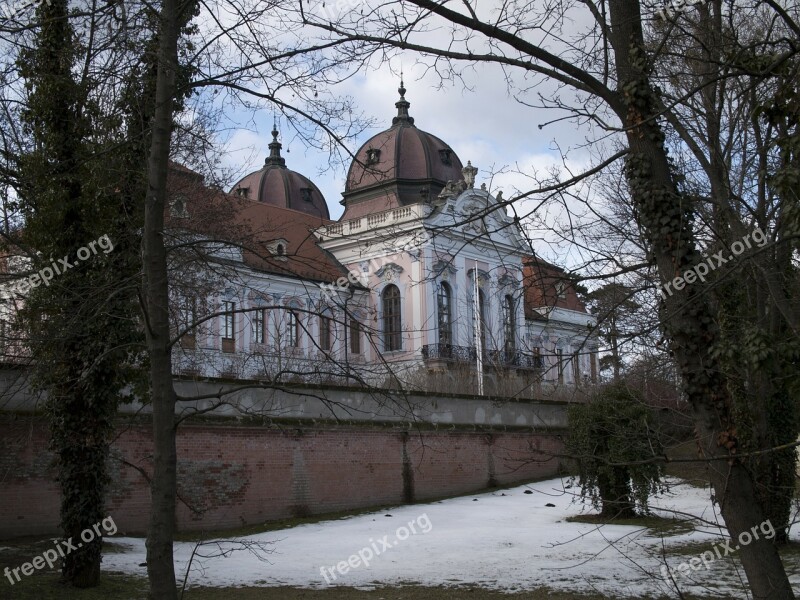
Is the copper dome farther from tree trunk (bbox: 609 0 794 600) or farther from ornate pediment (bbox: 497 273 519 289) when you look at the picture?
tree trunk (bbox: 609 0 794 600)

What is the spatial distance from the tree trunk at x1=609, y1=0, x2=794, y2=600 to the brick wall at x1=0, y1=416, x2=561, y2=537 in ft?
18.4

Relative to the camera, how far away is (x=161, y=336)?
601 centimetres

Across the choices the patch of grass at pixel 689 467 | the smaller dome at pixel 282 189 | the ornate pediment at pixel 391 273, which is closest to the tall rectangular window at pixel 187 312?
the patch of grass at pixel 689 467

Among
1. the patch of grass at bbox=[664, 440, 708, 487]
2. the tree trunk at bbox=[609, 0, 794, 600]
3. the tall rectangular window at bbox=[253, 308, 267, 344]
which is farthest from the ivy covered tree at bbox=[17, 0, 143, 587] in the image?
the tall rectangular window at bbox=[253, 308, 267, 344]

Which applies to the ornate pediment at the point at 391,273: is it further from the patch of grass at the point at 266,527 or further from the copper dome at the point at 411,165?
the patch of grass at the point at 266,527

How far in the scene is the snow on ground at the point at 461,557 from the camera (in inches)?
419

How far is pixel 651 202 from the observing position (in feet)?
21.2

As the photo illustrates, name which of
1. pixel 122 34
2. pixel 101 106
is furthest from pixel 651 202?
pixel 101 106

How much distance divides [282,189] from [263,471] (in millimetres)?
31379

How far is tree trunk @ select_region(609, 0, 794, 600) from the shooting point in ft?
19.5

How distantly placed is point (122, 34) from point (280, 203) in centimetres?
4004

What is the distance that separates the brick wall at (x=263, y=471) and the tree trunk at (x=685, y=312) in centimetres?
562

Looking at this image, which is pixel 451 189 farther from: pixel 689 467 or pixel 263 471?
pixel 689 467

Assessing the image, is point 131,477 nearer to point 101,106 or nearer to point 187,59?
point 101,106
